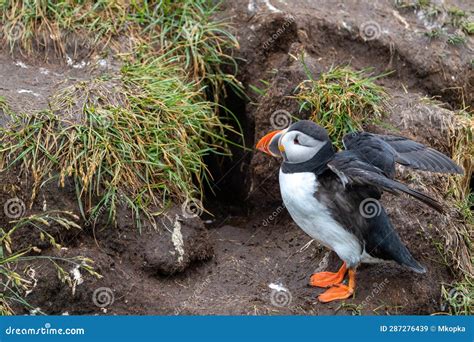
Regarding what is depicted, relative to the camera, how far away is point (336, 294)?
4.95m

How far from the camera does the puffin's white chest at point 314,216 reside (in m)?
4.81

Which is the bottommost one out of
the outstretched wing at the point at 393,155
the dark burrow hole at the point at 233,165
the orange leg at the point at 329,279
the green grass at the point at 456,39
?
the dark burrow hole at the point at 233,165

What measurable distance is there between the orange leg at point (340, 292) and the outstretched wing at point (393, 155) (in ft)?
2.13

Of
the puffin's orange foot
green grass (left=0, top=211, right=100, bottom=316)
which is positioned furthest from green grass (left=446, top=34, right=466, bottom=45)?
green grass (left=0, top=211, right=100, bottom=316)

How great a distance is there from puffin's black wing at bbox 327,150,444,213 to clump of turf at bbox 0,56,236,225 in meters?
1.15

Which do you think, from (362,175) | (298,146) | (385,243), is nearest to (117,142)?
(298,146)

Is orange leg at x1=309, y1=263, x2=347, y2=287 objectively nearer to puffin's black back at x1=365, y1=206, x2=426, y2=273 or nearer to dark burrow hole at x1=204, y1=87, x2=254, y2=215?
puffin's black back at x1=365, y1=206, x2=426, y2=273

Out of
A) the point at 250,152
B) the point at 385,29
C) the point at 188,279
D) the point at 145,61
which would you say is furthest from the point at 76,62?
the point at 385,29

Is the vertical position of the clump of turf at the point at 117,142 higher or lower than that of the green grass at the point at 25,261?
higher

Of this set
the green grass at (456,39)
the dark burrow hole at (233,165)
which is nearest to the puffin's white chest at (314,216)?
the dark burrow hole at (233,165)

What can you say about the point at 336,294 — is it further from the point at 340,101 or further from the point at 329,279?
the point at 340,101

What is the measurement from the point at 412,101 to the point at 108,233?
2.43 m

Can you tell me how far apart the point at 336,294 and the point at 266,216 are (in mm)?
1305

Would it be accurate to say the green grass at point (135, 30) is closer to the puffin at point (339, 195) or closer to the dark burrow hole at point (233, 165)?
the dark burrow hole at point (233, 165)
